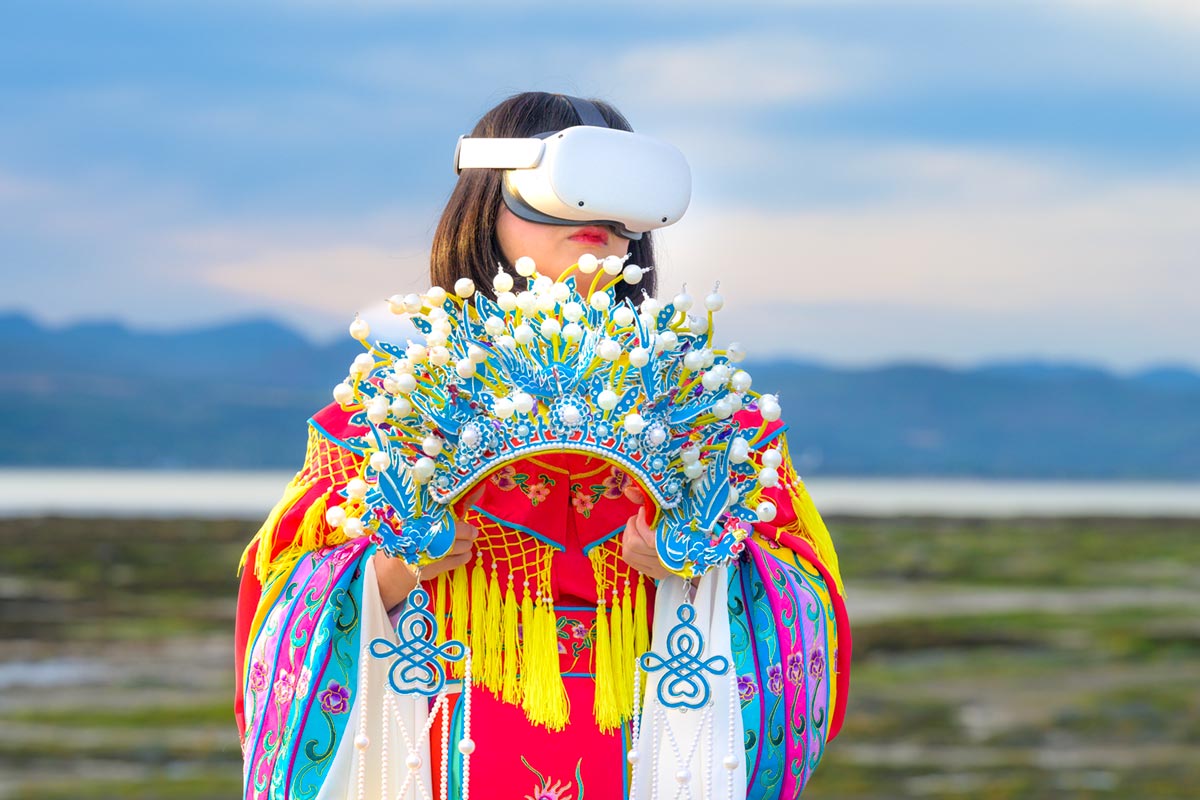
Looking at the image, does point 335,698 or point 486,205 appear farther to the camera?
point 486,205

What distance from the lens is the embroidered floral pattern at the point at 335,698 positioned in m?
2.65

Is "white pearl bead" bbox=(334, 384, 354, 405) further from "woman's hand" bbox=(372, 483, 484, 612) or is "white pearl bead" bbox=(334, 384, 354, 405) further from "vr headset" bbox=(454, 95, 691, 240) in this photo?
"vr headset" bbox=(454, 95, 691, 240)

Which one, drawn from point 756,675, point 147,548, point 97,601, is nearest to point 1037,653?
point 97,601

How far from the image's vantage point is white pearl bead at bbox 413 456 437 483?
2.42 m

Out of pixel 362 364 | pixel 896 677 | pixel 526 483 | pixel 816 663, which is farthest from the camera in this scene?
pixel 896 677

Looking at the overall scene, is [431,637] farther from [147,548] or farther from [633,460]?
[147,548]

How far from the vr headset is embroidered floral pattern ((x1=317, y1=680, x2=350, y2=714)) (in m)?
0.89

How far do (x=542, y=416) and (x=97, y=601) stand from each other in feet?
82.4

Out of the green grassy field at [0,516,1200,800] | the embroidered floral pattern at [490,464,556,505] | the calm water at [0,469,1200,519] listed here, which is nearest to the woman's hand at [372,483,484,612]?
the embroidered floral pattern at [490,464,556,505]

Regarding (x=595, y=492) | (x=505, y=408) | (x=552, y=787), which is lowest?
(x=552, y=787)

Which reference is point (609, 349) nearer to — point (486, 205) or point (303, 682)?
point (486, 205)

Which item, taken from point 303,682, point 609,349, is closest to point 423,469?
point 609,349

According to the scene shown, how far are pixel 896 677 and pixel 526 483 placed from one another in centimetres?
1498

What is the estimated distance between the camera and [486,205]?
2.91m
